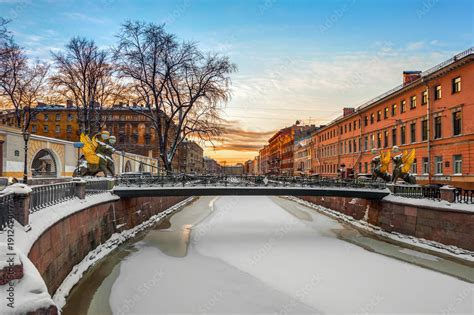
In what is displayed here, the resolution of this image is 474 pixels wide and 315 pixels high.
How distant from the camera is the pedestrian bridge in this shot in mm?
22016

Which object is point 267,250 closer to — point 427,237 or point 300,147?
point 427,237

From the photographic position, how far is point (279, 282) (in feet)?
44.6

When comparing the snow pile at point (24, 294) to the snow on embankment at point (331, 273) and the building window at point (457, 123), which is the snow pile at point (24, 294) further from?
the building window at point (457, 123)

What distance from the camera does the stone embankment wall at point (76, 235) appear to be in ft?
34.9

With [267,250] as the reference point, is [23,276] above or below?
above

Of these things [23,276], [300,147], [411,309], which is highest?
[300,147]

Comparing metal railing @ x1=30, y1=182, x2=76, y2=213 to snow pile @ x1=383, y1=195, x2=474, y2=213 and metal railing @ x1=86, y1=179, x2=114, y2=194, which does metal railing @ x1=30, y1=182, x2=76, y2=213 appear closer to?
metal railing @ x1=86, y1=179, x2=114, y2=194

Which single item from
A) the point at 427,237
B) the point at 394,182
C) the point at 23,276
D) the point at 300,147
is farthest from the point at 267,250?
the point at 300,147

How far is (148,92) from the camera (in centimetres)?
3219

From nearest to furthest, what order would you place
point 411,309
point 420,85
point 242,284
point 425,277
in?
1. point 411,309
2. point 242,284
3. point 425,277
4. point 420,85

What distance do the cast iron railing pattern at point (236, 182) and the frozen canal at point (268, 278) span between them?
3.27m

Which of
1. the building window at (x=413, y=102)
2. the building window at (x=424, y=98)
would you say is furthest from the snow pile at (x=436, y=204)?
the building window at (x=413, y=102)

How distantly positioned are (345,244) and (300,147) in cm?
6434

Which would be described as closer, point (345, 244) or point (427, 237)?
point (427, 237)
